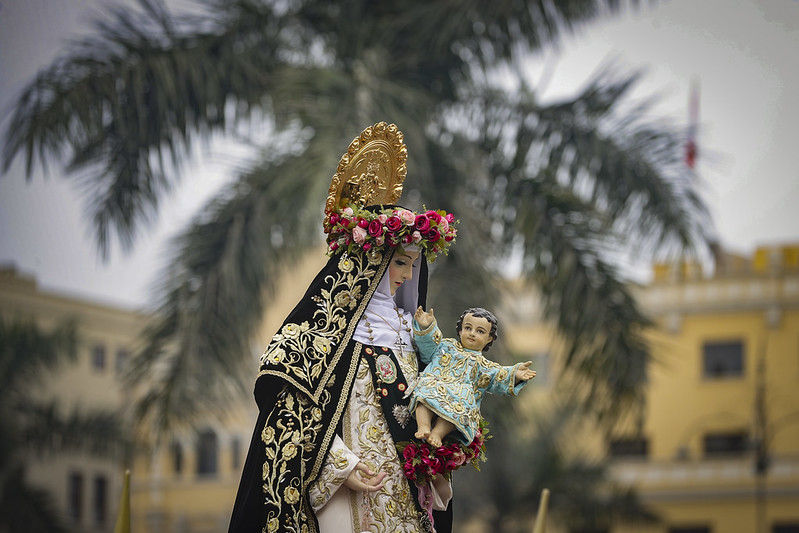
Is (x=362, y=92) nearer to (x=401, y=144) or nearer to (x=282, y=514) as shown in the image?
(x=401, y=144)

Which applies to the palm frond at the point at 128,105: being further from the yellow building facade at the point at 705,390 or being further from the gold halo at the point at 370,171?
the yellow building facade at the point at 705,390

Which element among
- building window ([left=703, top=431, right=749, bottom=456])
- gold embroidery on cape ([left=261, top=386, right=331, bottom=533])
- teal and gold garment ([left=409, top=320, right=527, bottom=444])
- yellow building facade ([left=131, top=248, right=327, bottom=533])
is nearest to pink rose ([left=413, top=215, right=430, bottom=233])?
teal and gold garment ([left=409, top=320, right=527, bottom=444])

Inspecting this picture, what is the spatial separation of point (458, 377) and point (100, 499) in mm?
32645

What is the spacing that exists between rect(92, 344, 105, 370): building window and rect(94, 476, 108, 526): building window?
2773mm

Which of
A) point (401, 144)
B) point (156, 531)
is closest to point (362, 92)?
point (401, 144)

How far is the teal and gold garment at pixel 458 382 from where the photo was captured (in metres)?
6.16

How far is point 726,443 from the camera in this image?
1361 inches

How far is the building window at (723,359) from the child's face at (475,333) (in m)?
29.4

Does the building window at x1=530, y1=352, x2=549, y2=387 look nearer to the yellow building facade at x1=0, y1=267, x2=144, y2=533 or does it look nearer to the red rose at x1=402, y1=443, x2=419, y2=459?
the yellow building facade at x1=0, y1=267, x2=144, y2=533

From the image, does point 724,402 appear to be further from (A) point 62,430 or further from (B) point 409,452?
(B) point 409,452

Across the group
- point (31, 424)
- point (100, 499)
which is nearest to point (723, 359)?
point (100, 499)

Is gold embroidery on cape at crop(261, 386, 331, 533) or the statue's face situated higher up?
the statue's face

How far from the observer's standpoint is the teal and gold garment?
6160mm

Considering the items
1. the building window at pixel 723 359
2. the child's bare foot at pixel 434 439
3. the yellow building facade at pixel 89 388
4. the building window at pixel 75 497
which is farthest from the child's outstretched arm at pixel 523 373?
the building window at pixel 75 497
